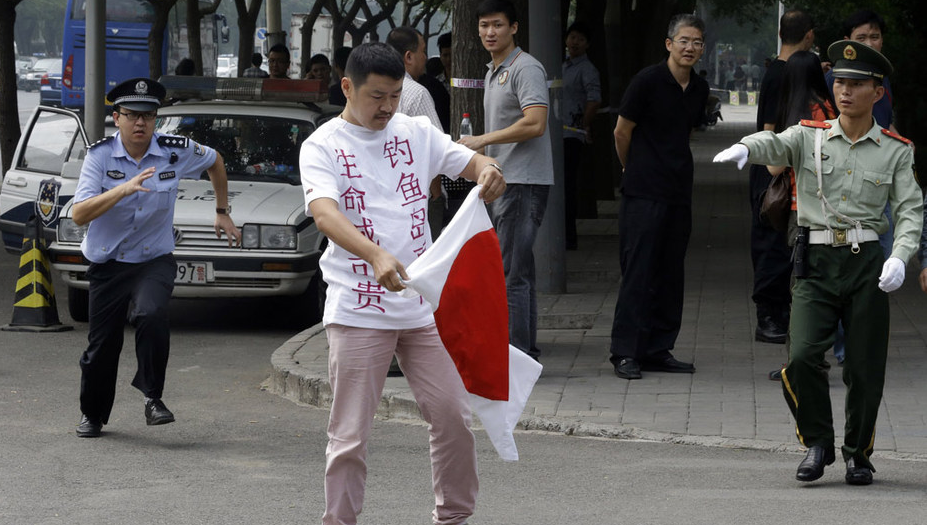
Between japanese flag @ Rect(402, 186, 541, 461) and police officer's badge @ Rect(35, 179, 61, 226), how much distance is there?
274 inches

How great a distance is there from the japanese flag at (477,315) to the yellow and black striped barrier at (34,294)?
21.0ft

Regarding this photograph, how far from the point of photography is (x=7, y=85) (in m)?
19.6

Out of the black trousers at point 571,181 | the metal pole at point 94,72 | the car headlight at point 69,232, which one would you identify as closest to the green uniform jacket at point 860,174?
the car headlight at point 69,232

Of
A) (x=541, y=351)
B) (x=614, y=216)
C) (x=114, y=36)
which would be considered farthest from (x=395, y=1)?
(x=541, y=351)

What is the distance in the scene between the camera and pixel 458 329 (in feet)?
15.9

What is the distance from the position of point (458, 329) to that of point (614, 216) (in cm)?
1349

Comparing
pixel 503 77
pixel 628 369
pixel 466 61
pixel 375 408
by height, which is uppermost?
pixel 466 61

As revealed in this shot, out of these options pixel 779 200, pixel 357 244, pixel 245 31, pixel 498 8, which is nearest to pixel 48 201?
pixel 498 8

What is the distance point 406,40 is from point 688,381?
252 centimetres

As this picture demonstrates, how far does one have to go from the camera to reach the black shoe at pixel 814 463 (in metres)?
6.03

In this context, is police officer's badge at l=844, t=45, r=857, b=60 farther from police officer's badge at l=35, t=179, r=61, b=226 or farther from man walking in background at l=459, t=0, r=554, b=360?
police officer's badge at l=35, t=179, r=61, b=226

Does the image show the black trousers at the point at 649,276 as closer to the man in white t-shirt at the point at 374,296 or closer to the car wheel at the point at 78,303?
the man in white t-shirt at the point at 374,296

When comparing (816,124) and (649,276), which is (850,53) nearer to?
(816,124)

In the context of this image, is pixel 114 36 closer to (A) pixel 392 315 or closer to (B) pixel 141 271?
(B) pixel 141 271
